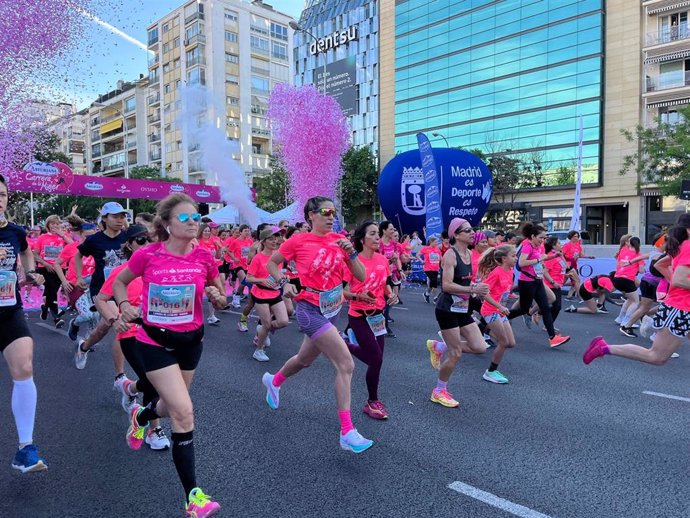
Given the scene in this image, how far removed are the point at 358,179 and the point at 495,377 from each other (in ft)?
144

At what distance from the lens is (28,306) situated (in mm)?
11922

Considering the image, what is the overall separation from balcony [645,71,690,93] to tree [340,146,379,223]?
23257 mm

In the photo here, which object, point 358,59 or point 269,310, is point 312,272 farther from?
point 358,59

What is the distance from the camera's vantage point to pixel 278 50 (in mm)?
70000

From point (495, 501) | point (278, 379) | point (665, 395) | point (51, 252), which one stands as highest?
point (51, 252)

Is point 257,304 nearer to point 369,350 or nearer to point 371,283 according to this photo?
point 371,283

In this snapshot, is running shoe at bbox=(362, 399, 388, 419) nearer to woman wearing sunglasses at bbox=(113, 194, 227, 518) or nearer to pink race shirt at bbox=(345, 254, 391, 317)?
pink race shirt at bbox=(345, 254, 391, 317)

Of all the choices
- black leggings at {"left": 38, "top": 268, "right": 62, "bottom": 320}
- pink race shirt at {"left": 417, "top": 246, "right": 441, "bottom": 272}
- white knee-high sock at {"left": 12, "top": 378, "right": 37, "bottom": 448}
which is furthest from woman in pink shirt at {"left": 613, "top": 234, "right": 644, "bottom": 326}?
black leggings at {"left": 38, "top": 268, "right": 62, "bottom": 320}

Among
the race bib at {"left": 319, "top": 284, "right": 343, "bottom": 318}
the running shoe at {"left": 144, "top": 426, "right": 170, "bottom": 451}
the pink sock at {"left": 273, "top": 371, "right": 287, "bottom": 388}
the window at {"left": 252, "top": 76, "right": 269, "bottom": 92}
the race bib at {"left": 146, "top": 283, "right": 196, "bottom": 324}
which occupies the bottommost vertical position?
the running shoe at {"left": 144, "top": 426, "right": 170, "bottom": 451}

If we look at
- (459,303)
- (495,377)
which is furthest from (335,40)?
(459,303)

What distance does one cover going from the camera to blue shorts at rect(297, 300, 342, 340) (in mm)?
4141

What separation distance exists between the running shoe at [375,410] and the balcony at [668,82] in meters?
38.5

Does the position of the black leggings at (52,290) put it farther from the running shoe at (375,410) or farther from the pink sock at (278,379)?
the running shoe at (375,410)

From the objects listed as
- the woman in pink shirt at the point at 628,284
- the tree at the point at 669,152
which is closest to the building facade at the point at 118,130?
the tree at the point at 669,152
